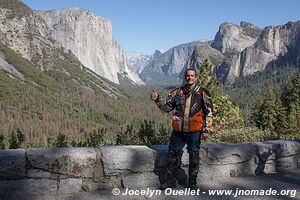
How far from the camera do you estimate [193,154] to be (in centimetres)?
655

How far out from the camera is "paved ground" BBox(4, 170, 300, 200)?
5965 mm

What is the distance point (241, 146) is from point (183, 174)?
151 cm

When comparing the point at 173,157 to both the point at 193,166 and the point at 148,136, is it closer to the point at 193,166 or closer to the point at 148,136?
the point at 193,166

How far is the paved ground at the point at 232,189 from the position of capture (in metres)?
5.96

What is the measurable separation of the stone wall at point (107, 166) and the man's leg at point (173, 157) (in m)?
0.20

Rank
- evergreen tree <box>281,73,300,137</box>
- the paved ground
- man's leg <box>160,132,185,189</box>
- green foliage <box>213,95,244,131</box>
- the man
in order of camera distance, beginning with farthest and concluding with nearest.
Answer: evergreen tree <box>281,73,300,137</box>, green foliage <box>213,95,244,131</box>, man's leg <box>160,132,185,189</box>, the man, the paved ground

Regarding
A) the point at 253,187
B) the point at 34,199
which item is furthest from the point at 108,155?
the point at 253,187

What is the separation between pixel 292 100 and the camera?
52.1 metres

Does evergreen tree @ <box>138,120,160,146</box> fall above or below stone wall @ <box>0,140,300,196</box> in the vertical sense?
below

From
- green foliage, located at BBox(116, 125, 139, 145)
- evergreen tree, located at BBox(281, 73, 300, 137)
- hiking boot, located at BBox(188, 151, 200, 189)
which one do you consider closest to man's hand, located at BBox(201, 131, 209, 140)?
hiking boot, located at BBox(188, 151, 200, 189)

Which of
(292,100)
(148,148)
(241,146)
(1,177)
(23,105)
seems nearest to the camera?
(1,177)

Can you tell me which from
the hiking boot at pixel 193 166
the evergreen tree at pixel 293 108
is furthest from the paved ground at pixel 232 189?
the evergreen tree at pixel 293 108

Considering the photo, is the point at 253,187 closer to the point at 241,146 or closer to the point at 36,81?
the point at 241,146

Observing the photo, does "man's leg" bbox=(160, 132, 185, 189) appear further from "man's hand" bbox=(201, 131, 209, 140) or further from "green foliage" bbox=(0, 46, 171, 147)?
"green foliage" bbox=(0, 46, 171, 147)
